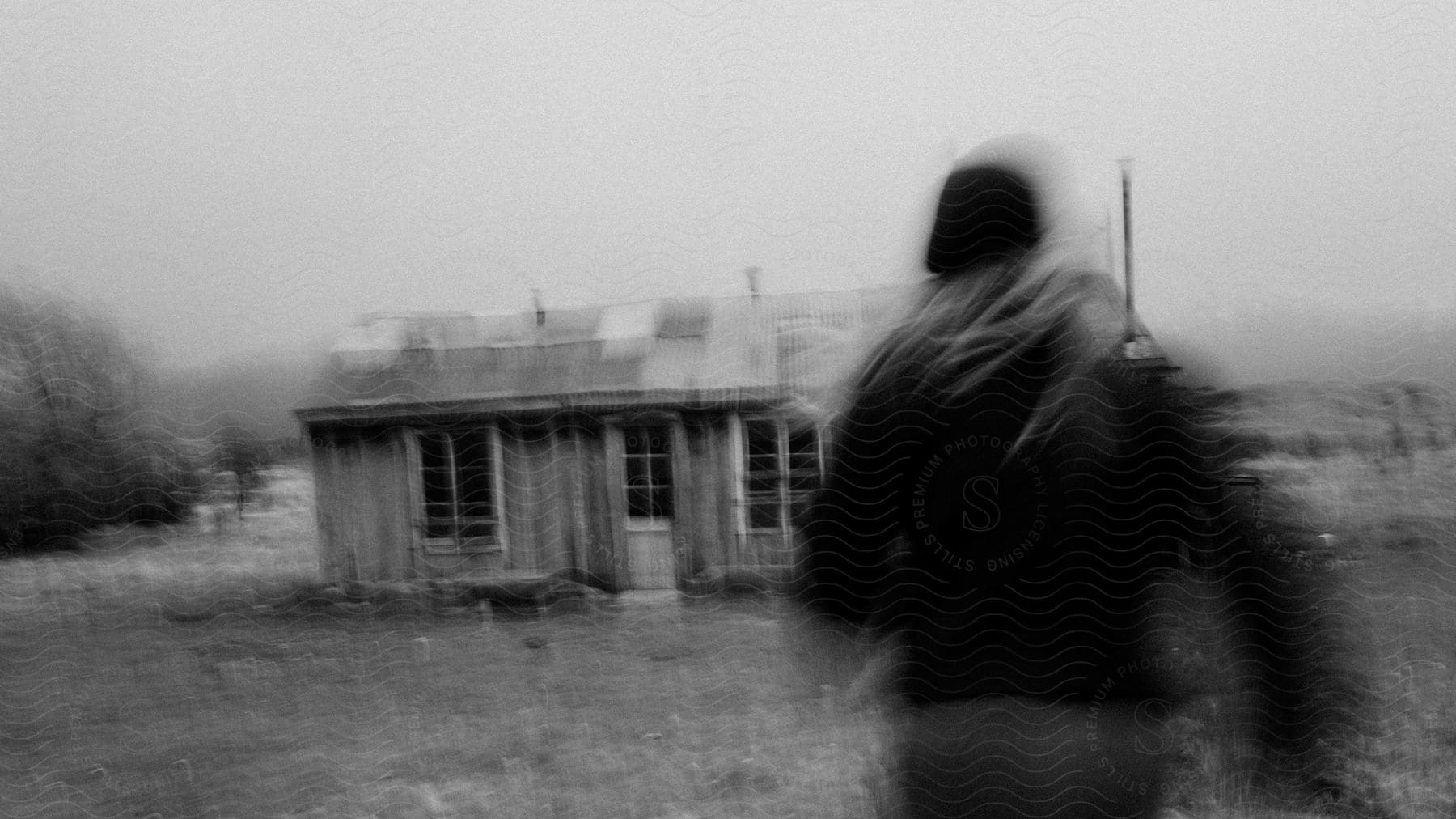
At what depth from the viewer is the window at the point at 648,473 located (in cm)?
153

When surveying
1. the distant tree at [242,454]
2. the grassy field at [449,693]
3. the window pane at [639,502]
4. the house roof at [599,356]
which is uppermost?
the house roof at [599,356]

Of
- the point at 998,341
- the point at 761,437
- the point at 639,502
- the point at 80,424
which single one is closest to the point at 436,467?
the point at 639,502

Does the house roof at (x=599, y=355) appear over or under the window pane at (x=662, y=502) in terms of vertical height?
over

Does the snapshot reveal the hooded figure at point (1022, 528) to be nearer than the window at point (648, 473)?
Yes

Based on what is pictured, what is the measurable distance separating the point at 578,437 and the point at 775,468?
344 mm

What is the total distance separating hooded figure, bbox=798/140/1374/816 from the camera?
1264 millimetres

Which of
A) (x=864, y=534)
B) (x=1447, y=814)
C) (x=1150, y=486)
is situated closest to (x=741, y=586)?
(x=864, y=534)

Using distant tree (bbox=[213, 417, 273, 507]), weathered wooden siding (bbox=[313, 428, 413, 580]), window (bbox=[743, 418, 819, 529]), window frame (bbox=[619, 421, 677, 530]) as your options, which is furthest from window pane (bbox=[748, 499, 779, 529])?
distant tree (bbox=[213, 417, 273, 507])

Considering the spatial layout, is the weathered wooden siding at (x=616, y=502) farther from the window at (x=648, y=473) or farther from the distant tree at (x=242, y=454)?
the distant tree at (x=242, y=454)

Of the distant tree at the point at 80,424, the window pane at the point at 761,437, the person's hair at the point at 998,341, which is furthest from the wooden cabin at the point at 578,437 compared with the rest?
the distant tree at the point at 80,424

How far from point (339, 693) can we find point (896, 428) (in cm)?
116

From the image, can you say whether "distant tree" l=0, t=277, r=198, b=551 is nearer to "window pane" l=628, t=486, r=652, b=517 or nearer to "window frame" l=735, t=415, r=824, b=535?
"window pane" l=628, t=486, r=652, b=517

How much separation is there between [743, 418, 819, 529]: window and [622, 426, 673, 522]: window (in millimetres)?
134

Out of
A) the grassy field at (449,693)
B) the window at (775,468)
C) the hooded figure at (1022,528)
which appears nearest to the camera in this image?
the hooded figure at (1022,528)
